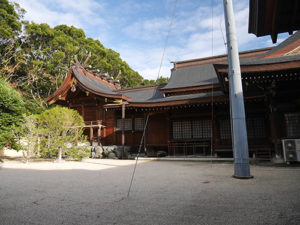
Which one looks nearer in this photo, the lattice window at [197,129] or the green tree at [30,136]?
the green tree at [30,136]

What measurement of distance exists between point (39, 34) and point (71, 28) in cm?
540

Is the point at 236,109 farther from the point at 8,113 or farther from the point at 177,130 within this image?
the point at 8,113

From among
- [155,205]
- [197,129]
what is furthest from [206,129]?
[155,205]

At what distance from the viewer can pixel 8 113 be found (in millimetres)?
10727

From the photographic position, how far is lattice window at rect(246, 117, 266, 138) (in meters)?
9.97

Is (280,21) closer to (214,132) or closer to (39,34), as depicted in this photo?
(214,132)

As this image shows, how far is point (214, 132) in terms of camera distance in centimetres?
1050

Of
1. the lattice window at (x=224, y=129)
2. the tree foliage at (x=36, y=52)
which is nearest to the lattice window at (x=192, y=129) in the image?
the lattice window at (x=224, y=129)

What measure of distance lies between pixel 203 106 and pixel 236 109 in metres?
6.62

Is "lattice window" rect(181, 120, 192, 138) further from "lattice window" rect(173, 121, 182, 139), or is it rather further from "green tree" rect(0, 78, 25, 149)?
"green tree" rect(0, 78, 25, 149)

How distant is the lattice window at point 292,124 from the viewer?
743 centimetres

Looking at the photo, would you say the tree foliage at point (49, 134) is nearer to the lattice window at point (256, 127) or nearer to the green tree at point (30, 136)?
the green tree at point (30, 136)

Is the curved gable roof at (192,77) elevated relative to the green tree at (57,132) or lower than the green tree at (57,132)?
elevated

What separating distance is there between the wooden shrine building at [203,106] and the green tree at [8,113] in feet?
11.8
